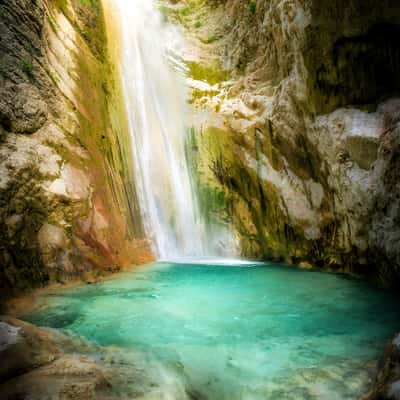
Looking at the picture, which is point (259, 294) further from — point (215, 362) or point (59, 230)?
point (59, 230)

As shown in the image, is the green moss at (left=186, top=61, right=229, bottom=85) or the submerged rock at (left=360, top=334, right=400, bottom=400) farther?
the green moss at (left=186, top=61, right=229, bottom=85)

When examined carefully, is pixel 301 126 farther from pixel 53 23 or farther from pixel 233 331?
pixel 53 23

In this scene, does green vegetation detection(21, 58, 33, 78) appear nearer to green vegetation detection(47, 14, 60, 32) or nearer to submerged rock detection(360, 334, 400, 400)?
green vegetation detection(47, 14, 60, 32)

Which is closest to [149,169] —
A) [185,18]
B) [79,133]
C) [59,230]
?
[79,133]

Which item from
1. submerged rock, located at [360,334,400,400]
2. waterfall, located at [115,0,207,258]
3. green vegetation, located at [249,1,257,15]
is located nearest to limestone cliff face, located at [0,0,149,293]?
waterfall, located at [115,0,207,258]

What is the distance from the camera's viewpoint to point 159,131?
36.4 ft

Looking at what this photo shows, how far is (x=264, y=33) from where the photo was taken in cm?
974

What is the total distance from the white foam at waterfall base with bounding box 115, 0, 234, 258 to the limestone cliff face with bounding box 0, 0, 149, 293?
68cm

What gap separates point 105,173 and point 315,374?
22.5ft

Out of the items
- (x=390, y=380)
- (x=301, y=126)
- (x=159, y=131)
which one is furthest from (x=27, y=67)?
(x=390, y=380)

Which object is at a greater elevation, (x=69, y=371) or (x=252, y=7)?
(x=252, y=7)

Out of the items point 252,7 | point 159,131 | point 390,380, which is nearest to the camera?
point 390,380

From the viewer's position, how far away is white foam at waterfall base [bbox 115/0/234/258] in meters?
10.3

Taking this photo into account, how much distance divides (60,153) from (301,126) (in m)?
5.28
